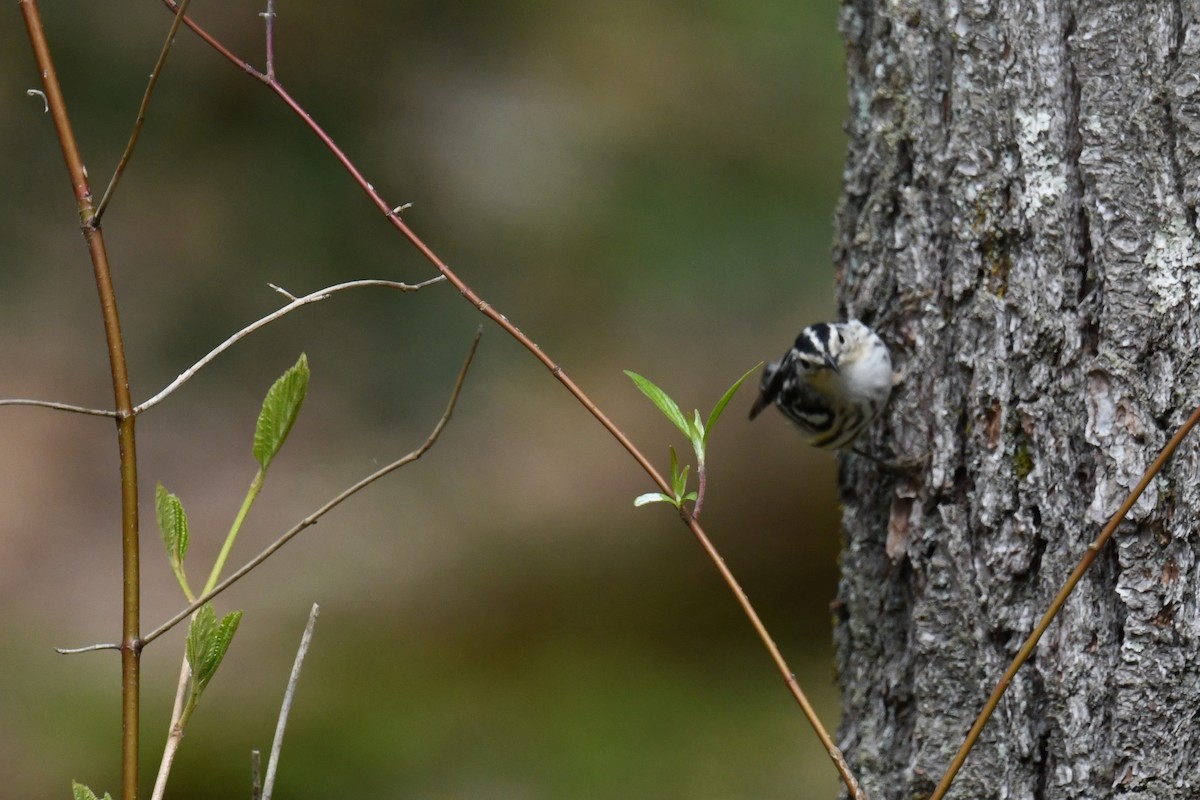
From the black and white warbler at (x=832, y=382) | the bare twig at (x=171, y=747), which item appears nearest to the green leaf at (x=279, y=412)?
the bare twig at (x=171, y=747)

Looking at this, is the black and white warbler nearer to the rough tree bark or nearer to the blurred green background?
the rough tree bark

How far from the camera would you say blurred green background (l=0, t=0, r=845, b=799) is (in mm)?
6469

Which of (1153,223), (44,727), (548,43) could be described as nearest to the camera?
(1153,223)

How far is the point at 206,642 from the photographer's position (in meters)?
1.29

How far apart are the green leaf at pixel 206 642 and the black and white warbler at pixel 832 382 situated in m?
1.69

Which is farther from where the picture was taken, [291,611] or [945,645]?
[291,611]

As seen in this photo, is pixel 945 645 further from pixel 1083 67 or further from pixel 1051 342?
pixel 1083 67

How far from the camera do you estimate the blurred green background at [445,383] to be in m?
6.47

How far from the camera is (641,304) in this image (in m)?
8.24

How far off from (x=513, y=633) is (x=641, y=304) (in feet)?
8.65

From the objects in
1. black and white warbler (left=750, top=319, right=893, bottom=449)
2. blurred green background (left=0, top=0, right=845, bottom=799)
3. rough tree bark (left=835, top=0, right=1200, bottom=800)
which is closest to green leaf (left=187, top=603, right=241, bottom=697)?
rough tree bark (left=835, top=0, right=1200, bottom=800)

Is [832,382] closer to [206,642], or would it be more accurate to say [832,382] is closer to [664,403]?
[664,403]

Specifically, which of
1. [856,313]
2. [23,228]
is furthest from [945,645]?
[23,228]

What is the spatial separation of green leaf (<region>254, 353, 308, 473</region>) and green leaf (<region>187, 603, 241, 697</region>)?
0.65 ft
